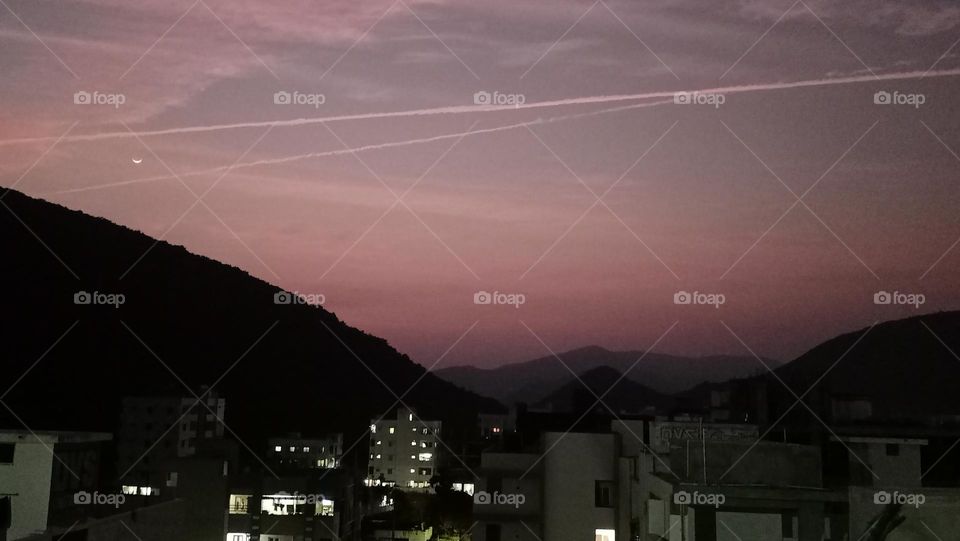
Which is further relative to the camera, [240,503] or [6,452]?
[240,503]

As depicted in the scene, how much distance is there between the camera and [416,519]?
4459 centimetres

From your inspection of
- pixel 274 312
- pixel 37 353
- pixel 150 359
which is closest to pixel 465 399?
pixel 274 312

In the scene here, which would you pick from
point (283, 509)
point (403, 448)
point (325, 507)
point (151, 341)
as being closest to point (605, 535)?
point (325, 507)

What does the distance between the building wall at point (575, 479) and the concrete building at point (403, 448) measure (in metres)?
36.9

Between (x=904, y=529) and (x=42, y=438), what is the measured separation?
1230cm

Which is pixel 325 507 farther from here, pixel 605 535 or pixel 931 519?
pixel 931 519

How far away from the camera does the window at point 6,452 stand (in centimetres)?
1255

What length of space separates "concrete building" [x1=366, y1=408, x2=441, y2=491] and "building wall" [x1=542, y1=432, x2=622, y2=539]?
36903 millimetres

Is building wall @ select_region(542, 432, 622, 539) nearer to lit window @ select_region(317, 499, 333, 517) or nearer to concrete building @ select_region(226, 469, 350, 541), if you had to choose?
concrete building @ select_region(226, 469, 350, 541)

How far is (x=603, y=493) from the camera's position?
18.3 metres

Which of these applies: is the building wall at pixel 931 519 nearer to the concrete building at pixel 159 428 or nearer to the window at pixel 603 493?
the window at pixel 603 493

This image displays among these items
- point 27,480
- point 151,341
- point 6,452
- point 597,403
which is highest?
point 151,341

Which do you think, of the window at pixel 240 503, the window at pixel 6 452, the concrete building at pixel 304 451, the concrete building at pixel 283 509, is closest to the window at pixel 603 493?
the window at pixel 6 452

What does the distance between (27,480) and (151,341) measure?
178 feet
